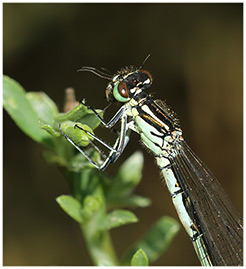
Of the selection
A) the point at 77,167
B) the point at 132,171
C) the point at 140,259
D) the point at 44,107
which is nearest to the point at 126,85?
the point at 132,171

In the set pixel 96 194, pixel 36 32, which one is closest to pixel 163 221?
pixel 96 194

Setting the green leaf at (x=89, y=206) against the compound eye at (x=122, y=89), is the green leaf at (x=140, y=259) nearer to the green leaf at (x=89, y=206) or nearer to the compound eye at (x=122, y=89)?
the green leaf at (x=89, y=206)

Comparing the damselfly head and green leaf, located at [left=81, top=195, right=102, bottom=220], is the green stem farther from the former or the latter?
the damselfly head

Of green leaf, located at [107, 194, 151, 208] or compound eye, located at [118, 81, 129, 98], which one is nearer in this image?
green leaf, located at [107, 194, 151, 208]

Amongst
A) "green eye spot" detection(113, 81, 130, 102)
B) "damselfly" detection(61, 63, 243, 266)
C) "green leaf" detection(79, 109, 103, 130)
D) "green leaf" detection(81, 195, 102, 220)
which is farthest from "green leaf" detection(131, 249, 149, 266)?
"green eye spot" detection(113, 81, 130, 102)

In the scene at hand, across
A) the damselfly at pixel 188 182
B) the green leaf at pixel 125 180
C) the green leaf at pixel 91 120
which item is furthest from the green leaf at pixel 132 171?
the green leaf at pixel 91 120

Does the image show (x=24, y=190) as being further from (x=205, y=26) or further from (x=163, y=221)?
(x=205, y=26)
